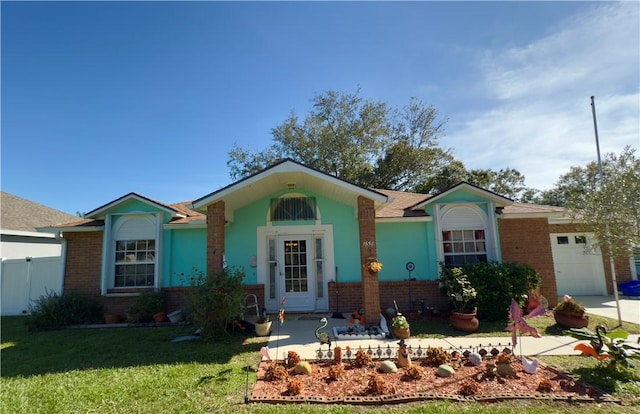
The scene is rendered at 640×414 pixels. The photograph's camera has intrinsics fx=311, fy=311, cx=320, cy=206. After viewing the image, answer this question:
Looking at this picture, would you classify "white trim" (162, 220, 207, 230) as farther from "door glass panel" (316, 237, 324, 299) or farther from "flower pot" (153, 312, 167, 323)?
"door glass panel" (316, 237, 324, 299)

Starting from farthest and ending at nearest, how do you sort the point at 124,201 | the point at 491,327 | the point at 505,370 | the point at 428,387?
the point at 124,201
the point at 491,327
the point at 505,370
the point at 428,387

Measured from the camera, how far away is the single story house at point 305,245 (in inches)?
376

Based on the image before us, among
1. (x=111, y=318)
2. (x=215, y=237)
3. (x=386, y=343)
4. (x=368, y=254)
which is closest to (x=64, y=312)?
(x=111, y=318)

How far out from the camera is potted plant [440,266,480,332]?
7.33m

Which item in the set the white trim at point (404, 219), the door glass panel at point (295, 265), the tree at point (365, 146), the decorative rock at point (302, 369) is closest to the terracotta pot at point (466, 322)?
the white trim at point (404, 219)

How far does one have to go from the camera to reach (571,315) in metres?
7.34

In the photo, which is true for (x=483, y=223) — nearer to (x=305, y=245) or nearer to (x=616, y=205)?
(x=616, y=205)

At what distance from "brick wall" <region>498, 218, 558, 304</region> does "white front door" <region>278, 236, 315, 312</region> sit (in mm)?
6064

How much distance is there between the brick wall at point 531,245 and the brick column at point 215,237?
27.5 ft

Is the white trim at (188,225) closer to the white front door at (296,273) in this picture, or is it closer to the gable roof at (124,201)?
the gable roof at (124,201)

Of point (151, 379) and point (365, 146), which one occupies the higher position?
point (365, 146)

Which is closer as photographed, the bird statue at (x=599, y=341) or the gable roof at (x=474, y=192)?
the bird statue at (x=599, y=341)

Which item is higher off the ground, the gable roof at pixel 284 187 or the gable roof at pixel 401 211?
the gable roof at pixel 284 187

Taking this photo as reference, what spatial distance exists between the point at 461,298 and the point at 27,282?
14878 millimetres
